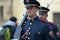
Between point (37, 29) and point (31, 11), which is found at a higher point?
point (31, 11)

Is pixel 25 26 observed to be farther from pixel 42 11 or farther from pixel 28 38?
pixel 42 11

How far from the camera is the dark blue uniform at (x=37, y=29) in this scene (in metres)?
6.57

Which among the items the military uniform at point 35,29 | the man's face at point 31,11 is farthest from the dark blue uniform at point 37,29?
the man's face at point 31,11

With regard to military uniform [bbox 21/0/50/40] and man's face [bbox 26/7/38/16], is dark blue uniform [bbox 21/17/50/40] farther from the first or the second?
man's face [bbox 26/7/38/16]

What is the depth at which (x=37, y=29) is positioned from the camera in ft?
21.7

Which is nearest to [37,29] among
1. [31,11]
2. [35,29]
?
[35,29]

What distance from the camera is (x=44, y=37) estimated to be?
21.6 ft

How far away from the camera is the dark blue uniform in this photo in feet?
21.5

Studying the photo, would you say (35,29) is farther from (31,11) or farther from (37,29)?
(31,11)

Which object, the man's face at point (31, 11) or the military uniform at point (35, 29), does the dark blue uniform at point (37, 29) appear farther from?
the man's face at point (31, 11)

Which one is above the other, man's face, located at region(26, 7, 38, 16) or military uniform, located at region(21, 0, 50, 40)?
man's face, located at region(26, 7, 38, 16)

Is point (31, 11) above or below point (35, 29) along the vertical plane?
above

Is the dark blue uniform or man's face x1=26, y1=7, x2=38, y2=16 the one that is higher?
man's face x1=26, y1=7, x2=38, y2=16

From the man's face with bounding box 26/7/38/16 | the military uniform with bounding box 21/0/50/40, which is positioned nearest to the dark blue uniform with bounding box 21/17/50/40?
the military uniform with bounding box 21/0/50/40
